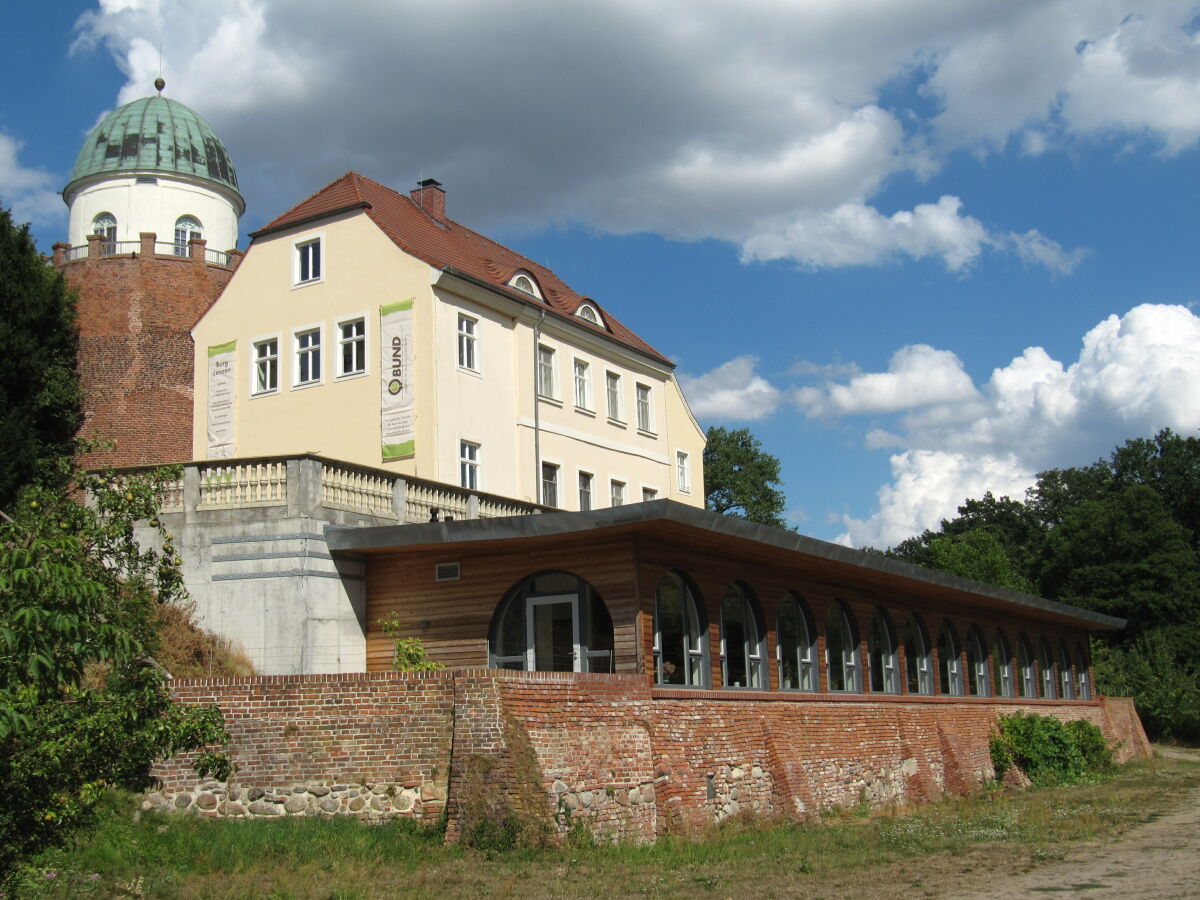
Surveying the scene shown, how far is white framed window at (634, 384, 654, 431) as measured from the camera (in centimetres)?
3988

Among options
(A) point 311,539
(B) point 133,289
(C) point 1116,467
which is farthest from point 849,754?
(C) point 1116,467

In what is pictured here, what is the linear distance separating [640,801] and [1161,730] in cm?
3867

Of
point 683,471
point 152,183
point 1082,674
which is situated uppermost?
point 152,183

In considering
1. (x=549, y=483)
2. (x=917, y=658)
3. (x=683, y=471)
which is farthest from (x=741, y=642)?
(x=683, y=471)

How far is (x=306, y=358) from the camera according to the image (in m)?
32.2

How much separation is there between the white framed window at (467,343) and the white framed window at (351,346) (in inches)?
89.3

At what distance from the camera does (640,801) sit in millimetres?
16156

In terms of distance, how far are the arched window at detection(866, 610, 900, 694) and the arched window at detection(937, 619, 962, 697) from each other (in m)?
2.98

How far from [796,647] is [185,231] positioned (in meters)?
31.7

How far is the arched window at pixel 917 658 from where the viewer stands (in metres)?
28.4

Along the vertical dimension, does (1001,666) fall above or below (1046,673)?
above

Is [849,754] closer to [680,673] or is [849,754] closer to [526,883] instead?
[680,673]

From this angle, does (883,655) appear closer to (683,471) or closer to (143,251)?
(683,471)

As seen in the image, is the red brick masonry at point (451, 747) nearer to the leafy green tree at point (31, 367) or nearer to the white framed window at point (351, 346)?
the leafy green tree at point (31, 367)
